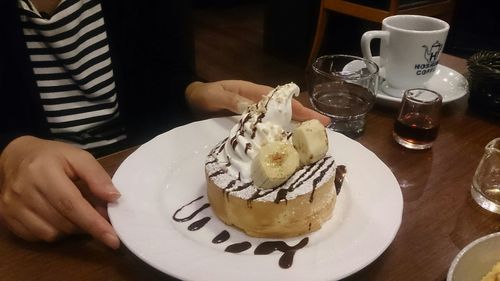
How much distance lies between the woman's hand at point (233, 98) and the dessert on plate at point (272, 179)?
0.51ft

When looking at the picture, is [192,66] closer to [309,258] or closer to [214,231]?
[214,231]

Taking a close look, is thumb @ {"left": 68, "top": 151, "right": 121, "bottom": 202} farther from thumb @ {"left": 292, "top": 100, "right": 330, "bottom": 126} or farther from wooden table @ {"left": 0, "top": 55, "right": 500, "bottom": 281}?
thumb @ {"left": 292, "top": 100, "right": 330, "bottom": 126}

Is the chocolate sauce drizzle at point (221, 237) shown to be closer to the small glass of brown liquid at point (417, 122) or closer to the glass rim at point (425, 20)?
the small glass of brown liquid at point (417, 122)

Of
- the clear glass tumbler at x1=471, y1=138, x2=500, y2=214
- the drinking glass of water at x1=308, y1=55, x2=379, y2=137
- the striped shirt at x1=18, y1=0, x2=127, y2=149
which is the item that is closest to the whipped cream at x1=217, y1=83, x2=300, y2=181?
the drinking glass of water at x1=308, y1=55, x2=379, y2=137

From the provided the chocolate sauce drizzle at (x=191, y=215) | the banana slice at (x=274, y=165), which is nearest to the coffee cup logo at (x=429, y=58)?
the banana slice at (x=274, y=165)

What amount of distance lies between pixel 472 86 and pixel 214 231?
2.81 ft

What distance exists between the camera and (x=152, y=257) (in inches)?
27.9

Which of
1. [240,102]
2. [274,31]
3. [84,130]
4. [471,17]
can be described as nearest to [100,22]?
[84,130]

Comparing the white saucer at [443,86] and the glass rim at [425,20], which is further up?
the glass rim at [425,20]

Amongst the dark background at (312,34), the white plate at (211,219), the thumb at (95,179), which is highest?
the thumb at (95,179)

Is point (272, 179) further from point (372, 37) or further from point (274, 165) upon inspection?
point (372, 37)

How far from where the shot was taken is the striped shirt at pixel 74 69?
1184mm

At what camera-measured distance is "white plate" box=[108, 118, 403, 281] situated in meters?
0.71

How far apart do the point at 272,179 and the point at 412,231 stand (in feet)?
0.89
